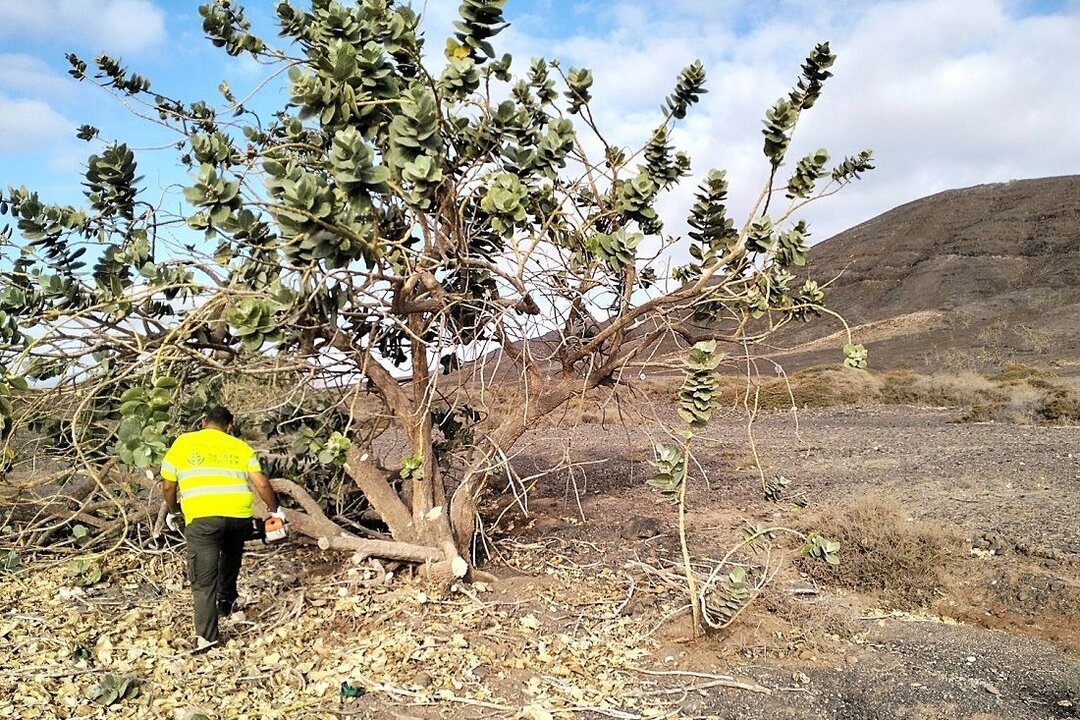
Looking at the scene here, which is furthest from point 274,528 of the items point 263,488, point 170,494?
point 170,494

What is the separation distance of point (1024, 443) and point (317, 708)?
10574mm

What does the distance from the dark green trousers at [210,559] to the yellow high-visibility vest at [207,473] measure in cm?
6

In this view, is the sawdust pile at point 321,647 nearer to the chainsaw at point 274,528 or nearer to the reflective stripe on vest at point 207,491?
the chainsaw at point 274,528

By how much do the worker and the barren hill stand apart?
26.3 meters

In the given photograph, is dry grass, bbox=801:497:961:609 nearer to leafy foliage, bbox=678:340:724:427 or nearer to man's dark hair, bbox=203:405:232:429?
leafy foliage, bbox=678:340:724:427

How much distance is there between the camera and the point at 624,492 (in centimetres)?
857

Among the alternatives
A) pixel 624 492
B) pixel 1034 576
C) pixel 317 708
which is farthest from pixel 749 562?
pixel 317 708

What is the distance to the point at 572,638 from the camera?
4336mm

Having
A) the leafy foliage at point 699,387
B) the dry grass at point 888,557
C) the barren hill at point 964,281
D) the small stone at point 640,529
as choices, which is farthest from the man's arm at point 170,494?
the barren hill at point 964,281

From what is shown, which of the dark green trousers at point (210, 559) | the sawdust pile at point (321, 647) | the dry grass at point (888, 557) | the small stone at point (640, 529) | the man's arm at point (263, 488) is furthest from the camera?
the small stone at point (640, 529)

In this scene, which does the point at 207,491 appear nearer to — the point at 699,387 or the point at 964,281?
the point at 699,387

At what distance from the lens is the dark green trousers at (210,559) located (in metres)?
4.27

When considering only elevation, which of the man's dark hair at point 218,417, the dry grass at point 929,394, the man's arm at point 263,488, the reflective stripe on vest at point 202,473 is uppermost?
the man's dark hair at point 218,417

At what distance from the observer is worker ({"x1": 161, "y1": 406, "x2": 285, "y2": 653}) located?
4309mm
